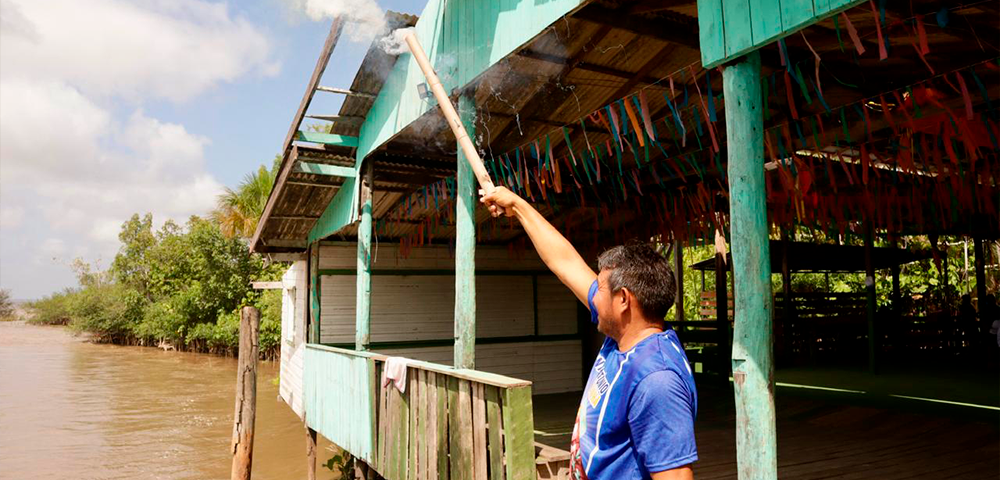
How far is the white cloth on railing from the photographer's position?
5.32m

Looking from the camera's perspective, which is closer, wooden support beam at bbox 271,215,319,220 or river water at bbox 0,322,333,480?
wooden support beam at bbox 271,215,319,220

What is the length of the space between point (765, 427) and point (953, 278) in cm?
1867

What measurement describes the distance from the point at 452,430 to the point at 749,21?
3.22 m

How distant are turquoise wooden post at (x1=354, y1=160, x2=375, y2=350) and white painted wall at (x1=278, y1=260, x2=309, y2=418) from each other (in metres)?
4.49

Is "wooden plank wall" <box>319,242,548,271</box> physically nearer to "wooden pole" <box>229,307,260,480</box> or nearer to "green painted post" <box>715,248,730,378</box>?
"wooden pole" <box>229,307,260,480</box>

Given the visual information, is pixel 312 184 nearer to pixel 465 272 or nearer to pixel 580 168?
pixel 580 168

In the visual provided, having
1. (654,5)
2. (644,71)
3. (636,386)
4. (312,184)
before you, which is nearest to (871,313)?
(644,71)

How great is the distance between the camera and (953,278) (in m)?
17.2

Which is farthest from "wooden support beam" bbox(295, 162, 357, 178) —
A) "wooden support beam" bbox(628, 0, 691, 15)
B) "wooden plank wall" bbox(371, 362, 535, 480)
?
"wooden support beam" bbox(628, 0, 691, 15)

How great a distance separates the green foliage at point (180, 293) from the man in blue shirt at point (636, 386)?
26560 millimetres

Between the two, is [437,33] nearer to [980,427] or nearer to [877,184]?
[877,184]

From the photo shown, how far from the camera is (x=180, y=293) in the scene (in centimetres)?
3092

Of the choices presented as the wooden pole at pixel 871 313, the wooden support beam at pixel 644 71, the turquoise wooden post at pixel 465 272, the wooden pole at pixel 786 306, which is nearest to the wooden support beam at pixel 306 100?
the turquoise wooden post at pixel 465 272

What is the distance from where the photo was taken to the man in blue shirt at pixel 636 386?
5.15 ft
